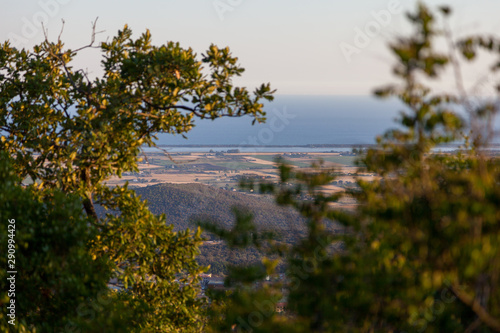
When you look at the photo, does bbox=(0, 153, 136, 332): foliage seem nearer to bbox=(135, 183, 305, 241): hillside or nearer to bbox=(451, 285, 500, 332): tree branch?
bbox=(451, 285, 500, 332): tree branch

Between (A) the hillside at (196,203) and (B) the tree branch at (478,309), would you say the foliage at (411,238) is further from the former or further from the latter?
(A) the hillside at (196,203)

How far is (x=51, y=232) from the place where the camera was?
21.1 ft

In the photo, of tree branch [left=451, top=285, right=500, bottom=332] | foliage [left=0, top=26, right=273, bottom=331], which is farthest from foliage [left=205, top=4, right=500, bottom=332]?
foliage [left=0, top=26, right=273, bottom=331]

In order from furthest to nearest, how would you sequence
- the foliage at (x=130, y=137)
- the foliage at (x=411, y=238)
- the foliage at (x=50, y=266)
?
the foliage at (x=130, y=137) → the foliage at (x=50, y=266) → the foliage at (x=411, y=238)

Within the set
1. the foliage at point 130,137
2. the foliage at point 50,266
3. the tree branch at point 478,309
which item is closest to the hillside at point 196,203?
the foliage at point 130,137

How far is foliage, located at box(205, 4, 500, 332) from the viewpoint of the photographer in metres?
3.75

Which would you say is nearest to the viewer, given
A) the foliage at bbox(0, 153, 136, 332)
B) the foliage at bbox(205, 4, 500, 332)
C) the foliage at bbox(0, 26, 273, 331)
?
the foliage at bbox(205, 4, 500, 332)

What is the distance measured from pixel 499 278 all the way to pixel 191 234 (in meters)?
5.78

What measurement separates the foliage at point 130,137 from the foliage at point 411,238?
14.1 ft

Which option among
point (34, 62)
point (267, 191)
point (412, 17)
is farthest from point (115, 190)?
point (412, 17)

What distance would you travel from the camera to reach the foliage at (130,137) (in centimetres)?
829

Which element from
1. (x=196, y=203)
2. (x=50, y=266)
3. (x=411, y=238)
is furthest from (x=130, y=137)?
(x=196, y=203)

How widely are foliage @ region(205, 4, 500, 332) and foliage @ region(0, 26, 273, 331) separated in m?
4.28

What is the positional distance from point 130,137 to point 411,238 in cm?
593
